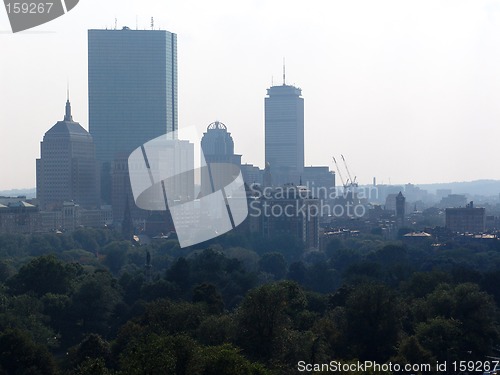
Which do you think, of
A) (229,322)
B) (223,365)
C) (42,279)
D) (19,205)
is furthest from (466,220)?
(223,365)

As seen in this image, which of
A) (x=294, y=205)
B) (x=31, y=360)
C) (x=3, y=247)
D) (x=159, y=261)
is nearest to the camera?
(x=31, y=360)

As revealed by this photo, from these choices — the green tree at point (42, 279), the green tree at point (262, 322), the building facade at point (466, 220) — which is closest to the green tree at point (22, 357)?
the green tree at point (262, 322)

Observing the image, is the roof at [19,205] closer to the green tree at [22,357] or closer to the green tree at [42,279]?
the green tree at [42,279]

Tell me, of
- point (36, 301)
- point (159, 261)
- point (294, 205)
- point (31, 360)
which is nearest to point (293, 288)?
point (36, 301)

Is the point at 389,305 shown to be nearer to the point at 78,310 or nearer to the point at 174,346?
the point at 174,346

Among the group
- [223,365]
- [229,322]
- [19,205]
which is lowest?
[223,365]

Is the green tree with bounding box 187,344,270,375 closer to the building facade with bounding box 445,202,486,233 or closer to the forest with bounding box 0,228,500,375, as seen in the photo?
the forest with bounding box 0,228,500,375

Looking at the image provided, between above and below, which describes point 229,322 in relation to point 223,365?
above

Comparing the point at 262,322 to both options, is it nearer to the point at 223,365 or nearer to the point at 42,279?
the point at 223,365

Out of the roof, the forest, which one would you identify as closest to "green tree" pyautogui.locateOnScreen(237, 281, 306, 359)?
the forest
